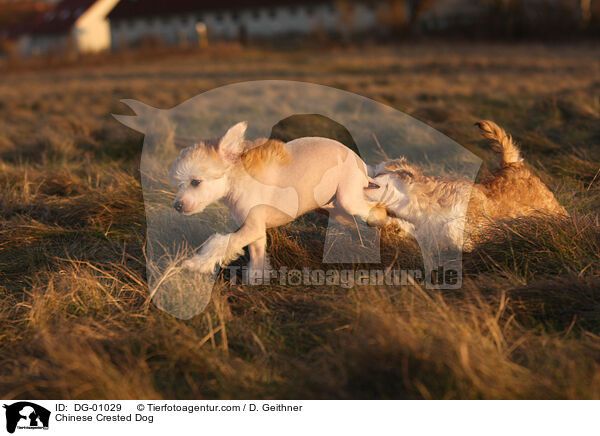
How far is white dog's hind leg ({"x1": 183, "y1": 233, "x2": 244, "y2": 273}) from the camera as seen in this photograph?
9.41ft

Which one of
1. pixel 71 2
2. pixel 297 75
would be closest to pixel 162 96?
pixel 297 75

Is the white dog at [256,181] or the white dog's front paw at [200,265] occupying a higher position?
the white dog at [256,181]

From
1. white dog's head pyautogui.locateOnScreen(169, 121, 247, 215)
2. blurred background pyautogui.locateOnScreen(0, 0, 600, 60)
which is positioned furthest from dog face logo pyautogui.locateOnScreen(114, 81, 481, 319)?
blurred background pyautogui.locateOnScreen(0, 0, 600, 60)

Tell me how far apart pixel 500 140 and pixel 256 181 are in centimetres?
164

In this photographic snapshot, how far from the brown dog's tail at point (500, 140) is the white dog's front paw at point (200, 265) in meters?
1.90

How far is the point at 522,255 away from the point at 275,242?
1.53 m

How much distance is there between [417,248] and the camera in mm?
3350

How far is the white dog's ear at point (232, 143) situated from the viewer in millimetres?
2723

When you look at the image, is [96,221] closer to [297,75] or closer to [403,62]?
[297,75]

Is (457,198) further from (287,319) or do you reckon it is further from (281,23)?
(281,23)

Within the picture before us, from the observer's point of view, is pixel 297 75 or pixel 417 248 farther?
pixel 297 75

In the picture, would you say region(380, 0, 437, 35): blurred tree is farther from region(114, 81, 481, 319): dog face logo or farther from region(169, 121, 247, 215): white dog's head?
region(169, 121, 247, 215): white dog's head
